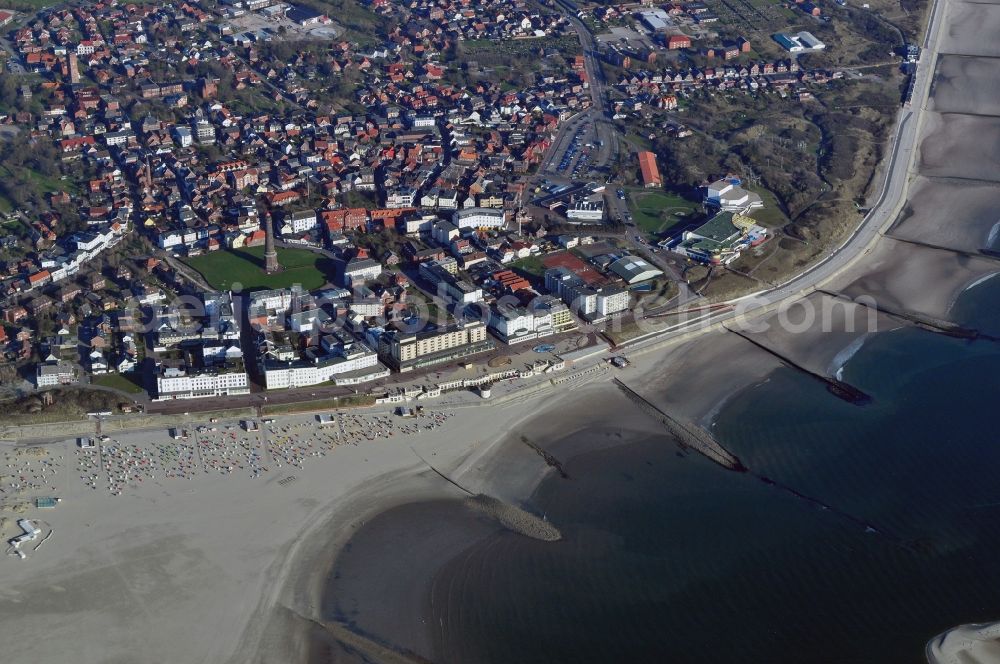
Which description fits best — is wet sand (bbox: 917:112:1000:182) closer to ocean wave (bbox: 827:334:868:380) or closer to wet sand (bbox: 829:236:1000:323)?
wet sand (bbox: 829:236:1000:323)

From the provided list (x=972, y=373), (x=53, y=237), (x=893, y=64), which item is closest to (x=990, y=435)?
(x=972, y=373)

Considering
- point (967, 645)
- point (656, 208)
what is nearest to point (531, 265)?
point (656, 208)

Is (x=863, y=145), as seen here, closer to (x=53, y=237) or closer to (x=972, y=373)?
(x=972, y=373)

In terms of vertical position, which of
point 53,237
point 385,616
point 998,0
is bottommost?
point 385,616

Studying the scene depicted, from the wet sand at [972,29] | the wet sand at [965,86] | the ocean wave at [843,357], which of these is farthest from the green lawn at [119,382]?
the wet sand at [972,29]

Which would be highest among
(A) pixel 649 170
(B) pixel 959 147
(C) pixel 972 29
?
(C) pixel 972 29

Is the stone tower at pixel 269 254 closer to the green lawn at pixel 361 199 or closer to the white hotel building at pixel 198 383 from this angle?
the green lawn at pixel 361 199

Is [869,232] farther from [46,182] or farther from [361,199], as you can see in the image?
[46,182]
